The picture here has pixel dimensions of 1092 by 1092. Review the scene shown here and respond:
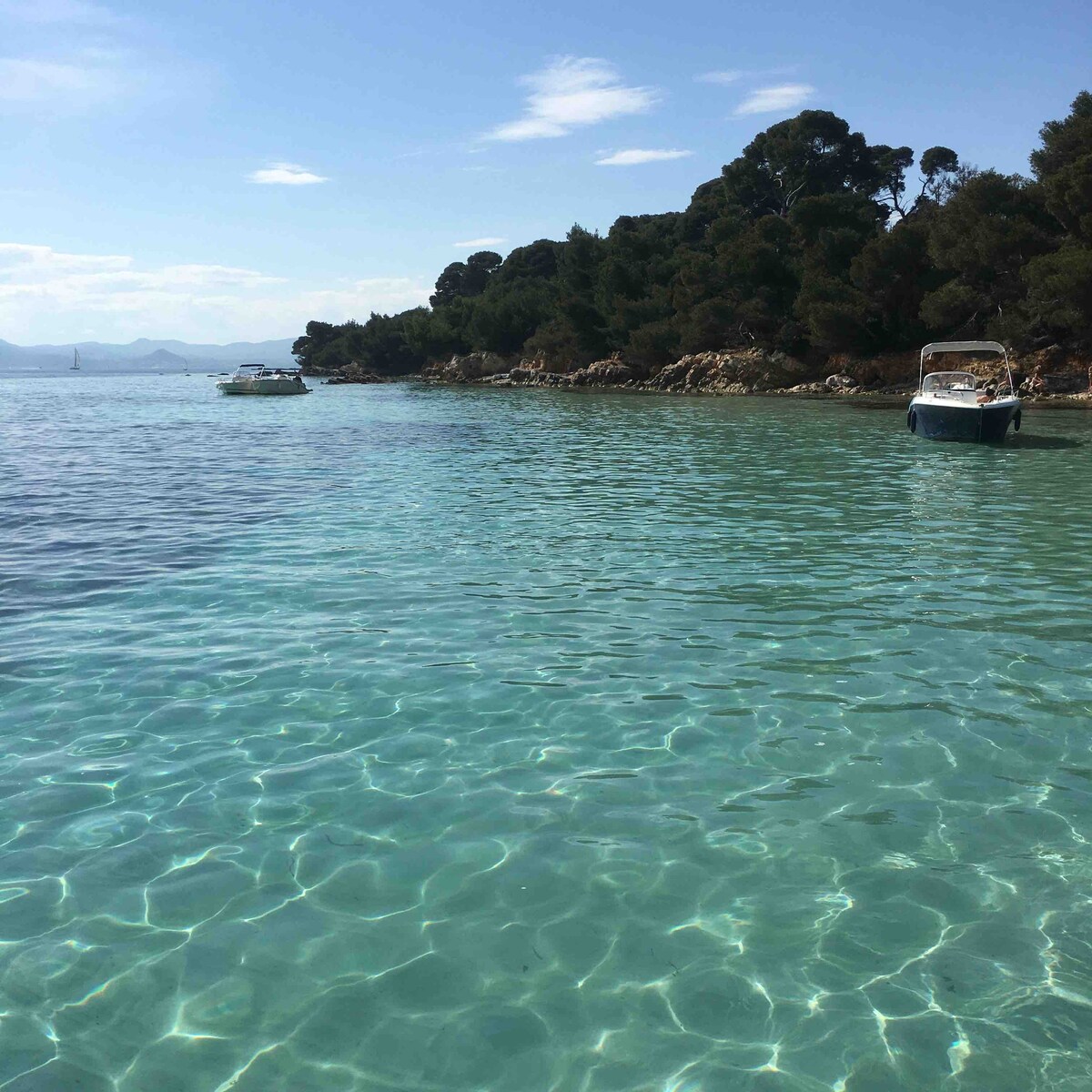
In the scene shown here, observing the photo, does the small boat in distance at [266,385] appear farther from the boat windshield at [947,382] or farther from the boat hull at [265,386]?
the boat windshield at [947,382]

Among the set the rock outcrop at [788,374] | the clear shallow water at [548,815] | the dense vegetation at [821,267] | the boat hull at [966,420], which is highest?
the dense vegetation at [821,267]

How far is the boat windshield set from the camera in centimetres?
2639

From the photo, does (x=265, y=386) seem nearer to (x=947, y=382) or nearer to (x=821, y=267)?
(x=821, y=267)

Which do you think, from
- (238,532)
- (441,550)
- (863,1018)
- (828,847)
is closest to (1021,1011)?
(863,1018)

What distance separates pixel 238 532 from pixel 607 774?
957 centimetres

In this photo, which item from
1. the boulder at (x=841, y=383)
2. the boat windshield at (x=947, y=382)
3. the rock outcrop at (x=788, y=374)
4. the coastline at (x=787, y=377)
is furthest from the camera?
the boulder at (x=841, y=383)

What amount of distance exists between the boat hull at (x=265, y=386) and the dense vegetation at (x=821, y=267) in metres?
20.8

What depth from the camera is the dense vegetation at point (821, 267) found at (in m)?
44.2

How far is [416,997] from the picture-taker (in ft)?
13.1

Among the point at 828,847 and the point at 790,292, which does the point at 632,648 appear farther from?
the point at 790,292

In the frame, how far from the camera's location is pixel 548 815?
547 centimetres

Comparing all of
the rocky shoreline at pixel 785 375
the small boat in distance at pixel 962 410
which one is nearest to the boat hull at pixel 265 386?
the rocky shoreline at pixel 785 375

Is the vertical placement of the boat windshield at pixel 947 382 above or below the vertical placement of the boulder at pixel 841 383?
above

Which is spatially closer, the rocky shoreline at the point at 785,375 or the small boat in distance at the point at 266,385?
the rocky shoreline at the point at 785,375
